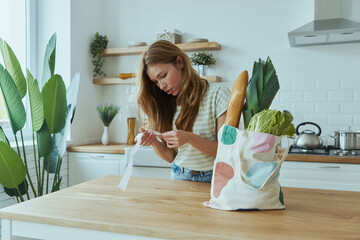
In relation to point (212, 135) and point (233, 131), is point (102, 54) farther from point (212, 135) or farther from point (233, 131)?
point (233, 131)

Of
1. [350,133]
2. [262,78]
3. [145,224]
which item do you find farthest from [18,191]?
[350,133]

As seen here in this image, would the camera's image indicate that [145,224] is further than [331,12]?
No

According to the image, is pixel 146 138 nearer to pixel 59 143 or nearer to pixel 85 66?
pixel 59 143

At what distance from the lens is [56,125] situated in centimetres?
270

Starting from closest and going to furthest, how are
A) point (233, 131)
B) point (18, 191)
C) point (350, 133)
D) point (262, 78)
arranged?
point (233, 131)
point (262, 78)
point (18, 191)
point (350, 133)

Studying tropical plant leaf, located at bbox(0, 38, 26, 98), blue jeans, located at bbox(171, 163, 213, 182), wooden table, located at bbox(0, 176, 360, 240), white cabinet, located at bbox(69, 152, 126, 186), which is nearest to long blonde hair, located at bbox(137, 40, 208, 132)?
blue jeans, located at bbox(171, 163, 213, 182)

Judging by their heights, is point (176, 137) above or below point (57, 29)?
below

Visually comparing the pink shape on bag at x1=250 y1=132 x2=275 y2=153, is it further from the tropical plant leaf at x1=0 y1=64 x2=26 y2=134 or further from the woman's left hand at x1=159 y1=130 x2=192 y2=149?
the tropical plant leaf at x1=0 y1=64 x2=26 y2=134

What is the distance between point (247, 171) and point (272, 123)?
0.17 metres

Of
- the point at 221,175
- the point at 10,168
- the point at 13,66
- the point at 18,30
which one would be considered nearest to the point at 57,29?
the point at 18,30

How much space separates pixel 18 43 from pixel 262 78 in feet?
9.91

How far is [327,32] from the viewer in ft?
10.1

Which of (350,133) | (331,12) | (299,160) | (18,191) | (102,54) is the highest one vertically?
(331,12)

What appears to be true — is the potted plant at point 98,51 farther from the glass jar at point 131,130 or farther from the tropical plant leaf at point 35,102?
the tropical plant leaf at point 35,102
